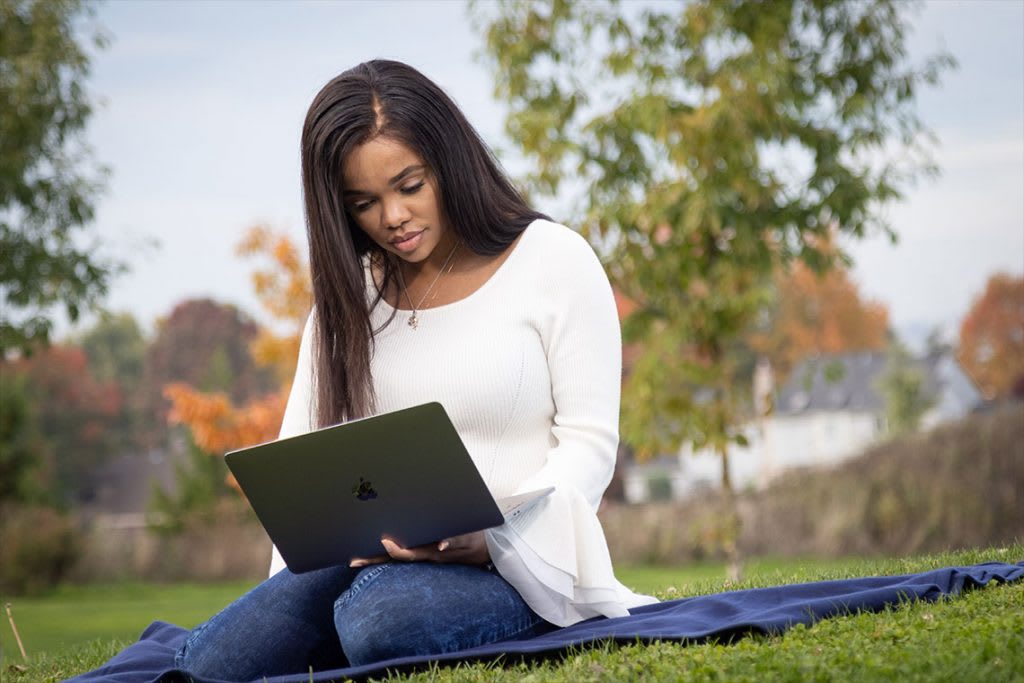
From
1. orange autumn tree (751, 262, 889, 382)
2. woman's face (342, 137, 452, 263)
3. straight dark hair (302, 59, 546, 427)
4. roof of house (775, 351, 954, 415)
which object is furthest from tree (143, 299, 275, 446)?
woman's face (342, 137, 452, 263)

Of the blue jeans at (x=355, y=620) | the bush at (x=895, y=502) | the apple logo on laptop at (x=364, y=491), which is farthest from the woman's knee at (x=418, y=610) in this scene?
the bush at (x=895, y=502)

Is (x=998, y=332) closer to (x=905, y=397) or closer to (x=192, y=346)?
(x=905, y=397)

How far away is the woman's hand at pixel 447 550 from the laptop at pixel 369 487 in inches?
0.8

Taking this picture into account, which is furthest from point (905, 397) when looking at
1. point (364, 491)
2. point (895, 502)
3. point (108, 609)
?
point (364, 491)

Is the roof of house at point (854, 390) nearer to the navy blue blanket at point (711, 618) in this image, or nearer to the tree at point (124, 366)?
the tree at point (124, 366)

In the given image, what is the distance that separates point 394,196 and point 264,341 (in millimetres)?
10008

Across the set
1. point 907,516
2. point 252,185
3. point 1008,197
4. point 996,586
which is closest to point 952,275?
point 1008,197

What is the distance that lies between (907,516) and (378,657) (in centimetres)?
949

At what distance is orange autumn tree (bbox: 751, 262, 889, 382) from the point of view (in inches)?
1398

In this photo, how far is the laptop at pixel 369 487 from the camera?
7.59ft

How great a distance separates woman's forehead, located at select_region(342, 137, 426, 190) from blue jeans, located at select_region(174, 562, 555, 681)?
95cm

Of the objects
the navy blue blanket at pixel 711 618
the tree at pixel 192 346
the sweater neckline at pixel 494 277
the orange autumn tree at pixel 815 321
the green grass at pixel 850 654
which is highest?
the tree at pixel 192 346

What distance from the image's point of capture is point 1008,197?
17.8 meters

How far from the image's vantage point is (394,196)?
290 centimetres
